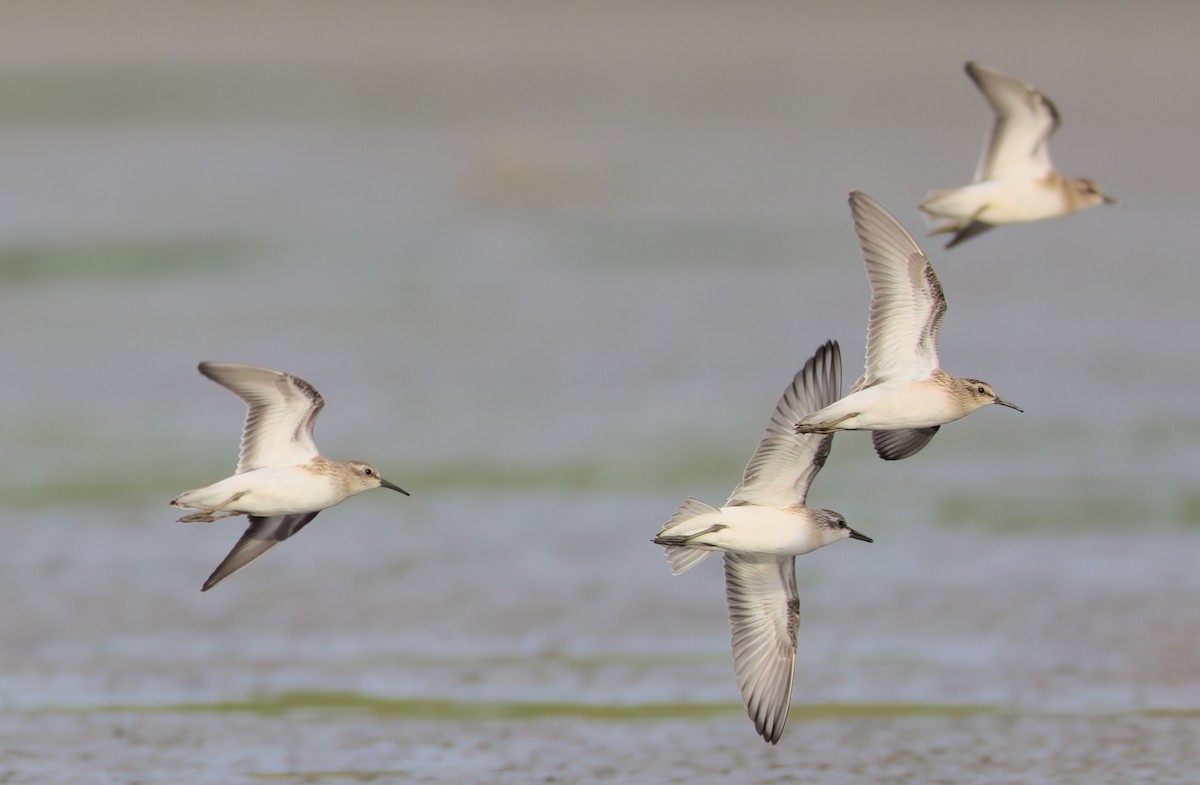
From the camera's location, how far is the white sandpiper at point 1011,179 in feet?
31.8

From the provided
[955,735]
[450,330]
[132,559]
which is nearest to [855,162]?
[450,330]

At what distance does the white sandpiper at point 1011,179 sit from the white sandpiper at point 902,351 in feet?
2.62

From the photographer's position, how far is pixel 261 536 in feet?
28.8

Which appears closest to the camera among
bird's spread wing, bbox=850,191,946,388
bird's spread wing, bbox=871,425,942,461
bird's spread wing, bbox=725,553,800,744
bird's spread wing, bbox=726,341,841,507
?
bird's spread wing, bbox=726,341,841,507

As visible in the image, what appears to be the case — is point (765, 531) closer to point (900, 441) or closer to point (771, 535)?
point (771, 535)

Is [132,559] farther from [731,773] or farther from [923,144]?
[923,144]

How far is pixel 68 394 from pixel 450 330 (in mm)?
4221

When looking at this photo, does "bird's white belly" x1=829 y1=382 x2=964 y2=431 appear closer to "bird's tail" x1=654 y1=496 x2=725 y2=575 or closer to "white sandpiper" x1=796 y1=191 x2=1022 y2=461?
"white sandpiper" x1=796 y1=191 x2=1022 y2=461

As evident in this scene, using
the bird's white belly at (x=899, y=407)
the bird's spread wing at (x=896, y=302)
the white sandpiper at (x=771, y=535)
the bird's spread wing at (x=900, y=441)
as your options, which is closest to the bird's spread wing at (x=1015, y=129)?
the bird's spread wing at (x=896, y=302)

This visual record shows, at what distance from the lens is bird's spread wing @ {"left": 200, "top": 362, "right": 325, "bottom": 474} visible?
27.9ft

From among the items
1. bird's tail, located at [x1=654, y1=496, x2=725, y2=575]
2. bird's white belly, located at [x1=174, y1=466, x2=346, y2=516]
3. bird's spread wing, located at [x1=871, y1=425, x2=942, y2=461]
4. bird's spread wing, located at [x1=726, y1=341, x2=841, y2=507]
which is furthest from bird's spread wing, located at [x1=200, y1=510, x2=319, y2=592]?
bird's spread wing, located at [x1=871, y1=425, x2=942, y2=461]

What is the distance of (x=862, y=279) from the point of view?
2472 cm

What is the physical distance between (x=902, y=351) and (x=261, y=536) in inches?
97.0

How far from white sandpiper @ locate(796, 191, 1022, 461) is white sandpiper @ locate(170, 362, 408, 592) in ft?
5.52
